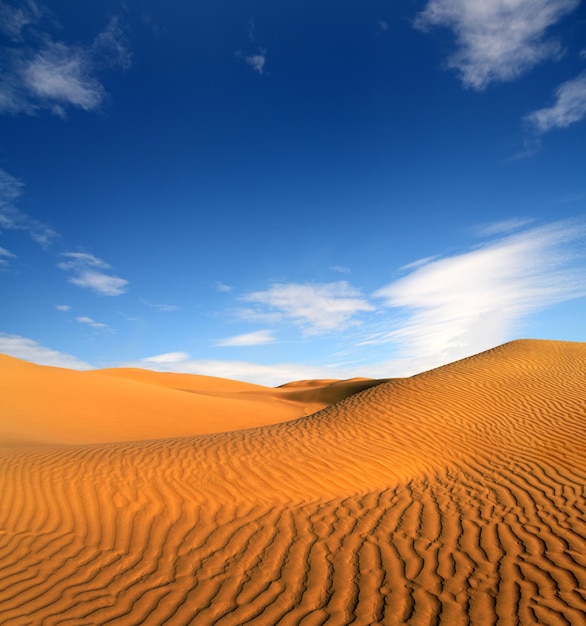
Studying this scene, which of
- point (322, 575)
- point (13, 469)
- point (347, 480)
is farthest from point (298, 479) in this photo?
point (13, 469)

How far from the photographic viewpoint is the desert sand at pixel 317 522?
435 cm

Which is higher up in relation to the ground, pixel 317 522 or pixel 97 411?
pixel 97 411

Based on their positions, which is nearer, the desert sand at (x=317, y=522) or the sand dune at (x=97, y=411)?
the desert sand at (x=317, y=522)

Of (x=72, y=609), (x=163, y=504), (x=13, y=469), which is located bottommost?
(x=72, y=609)

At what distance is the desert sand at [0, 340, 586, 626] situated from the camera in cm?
435

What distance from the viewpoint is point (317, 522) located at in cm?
656

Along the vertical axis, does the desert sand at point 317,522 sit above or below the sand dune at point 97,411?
below

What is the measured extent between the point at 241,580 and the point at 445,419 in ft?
30.7

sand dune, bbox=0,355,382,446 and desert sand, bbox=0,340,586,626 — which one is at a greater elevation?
sand dune, bbox=0,355,382,446

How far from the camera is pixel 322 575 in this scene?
4934mm

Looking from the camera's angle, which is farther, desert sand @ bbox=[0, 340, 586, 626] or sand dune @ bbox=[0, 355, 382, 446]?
sand dune @ bbox=[0, 355, 382, 446]

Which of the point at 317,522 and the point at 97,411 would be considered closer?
the point at 317,522

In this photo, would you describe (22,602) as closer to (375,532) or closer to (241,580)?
(241,580)

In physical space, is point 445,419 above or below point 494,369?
below
